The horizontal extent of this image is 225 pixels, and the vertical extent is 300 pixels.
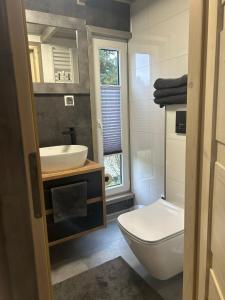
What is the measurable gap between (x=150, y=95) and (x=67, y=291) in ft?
5.61

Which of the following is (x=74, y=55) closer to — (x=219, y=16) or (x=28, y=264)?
(x=219, y=16)

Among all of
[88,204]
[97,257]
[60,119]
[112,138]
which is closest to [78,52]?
[60,119]

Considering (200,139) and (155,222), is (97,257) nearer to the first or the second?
(155,222)

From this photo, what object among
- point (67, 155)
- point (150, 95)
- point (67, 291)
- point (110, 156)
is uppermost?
point (150, 95)

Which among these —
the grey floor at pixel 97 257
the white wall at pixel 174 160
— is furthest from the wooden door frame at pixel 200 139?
the white wall at pixel 174 160

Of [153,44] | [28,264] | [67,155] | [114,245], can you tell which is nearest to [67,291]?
[114,245]

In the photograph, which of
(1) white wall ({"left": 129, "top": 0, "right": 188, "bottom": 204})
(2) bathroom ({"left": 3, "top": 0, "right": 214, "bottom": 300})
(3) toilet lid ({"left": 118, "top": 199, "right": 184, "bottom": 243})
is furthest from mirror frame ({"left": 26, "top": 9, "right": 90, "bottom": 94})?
(3) toilet lid ({"left": 118, "top": 199, "right": 184, "bottom": 243})

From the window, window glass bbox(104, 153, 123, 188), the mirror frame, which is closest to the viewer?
the mirror frame

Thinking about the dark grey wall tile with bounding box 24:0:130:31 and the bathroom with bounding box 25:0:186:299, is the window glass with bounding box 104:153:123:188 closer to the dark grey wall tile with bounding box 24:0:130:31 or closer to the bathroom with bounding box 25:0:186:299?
the bathroom with bounding box 25:0:186:299

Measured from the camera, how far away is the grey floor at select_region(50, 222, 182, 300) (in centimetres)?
Result: 164

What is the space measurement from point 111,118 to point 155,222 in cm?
119

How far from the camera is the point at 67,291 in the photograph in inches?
62.9

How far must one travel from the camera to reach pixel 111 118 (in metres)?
2.40

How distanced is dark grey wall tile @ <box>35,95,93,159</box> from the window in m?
0.14
